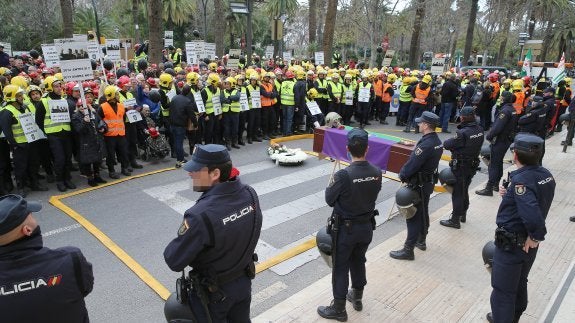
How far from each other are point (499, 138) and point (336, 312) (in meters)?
5.88

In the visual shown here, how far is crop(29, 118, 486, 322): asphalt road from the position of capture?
16.4 ft

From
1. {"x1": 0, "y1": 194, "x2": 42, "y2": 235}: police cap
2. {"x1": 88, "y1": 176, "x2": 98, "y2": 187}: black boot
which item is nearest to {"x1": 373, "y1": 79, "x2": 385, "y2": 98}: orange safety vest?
{"x1": 88, "y1": 176, "x2": 98, "y2": 187}: black boot

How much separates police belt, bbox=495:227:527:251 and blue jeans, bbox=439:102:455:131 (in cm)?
1184

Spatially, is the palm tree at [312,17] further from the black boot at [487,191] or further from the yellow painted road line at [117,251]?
the yellow painted road line at [117,251]

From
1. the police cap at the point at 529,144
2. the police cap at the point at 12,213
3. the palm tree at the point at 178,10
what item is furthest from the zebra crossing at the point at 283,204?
the palm tree at the point at 178,10

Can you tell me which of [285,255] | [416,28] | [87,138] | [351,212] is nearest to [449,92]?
[416,28]

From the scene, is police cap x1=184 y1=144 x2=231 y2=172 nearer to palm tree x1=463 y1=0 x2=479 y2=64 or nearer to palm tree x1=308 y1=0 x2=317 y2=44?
palm tree x1=463 y1=0 x2=479 y2=64

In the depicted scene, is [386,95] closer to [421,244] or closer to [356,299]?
[421,244]

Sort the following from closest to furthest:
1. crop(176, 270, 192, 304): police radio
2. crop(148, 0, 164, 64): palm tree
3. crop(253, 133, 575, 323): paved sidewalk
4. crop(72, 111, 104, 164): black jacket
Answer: crop(176, 270, 192, 304): police radio < crop(253, 133, 575, 323): paved sidewalk < crop(72, 111, 104, 164): black jacket < crop(148, 0, 164, 64): palm tree

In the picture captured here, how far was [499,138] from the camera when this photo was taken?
8430 millimetres

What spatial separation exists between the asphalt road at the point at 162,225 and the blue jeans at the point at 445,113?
17.8 ft

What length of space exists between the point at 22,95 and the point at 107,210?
268 centimetres

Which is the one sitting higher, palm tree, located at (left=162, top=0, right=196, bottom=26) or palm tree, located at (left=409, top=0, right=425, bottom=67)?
palm tree, located at (left=162, top=0, right=196, bottom=26)

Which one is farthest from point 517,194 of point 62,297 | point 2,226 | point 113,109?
point 113,109
